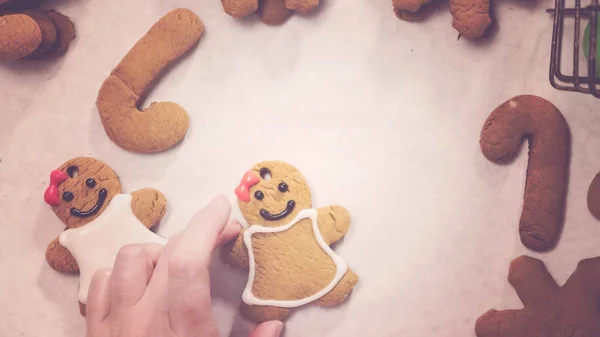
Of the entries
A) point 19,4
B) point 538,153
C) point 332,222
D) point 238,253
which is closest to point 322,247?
point 332,222

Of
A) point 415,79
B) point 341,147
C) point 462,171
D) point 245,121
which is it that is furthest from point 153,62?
point 462,171

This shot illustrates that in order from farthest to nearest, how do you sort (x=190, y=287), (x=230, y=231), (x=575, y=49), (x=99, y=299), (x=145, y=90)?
(x=145, y=90), (x=230, y=231), (x=575, y=49), (x=99, y=299), (x=190, y=287)

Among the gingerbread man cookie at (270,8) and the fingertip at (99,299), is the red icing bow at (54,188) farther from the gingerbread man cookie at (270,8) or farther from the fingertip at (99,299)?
the gingerbread man cookie at (270,8)

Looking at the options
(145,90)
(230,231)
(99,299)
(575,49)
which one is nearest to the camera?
(99,299)

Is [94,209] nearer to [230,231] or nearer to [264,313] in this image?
[230,231]

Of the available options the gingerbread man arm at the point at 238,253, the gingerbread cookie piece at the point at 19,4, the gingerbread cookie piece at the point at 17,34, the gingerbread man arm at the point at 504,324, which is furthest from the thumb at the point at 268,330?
the gingerbread cookie piece at the point at 19,4

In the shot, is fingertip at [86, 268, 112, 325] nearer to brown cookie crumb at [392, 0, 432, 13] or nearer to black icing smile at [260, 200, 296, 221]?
black icing smile at [260, 200, 296, 221]
